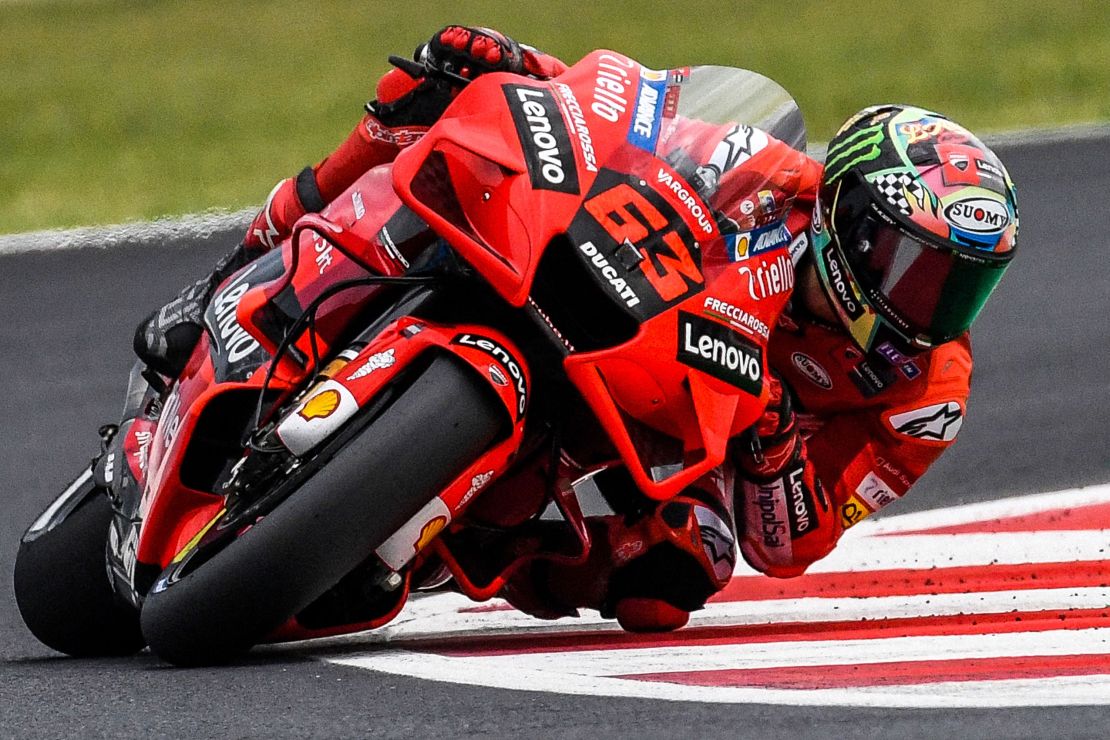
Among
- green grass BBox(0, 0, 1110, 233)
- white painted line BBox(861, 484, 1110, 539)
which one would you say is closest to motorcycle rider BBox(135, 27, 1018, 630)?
white painted line BBox(861, 484, 1110, 539)

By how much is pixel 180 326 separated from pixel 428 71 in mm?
838

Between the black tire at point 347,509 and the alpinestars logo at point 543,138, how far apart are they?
1.31 feet

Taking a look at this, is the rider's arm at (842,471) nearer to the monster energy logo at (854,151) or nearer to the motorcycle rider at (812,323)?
the motorcycle rider at (812,323)

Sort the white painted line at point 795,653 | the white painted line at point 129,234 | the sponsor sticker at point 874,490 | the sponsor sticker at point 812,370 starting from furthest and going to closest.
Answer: the white painted line at point 129,234 < the sponsor sticker at point 874,490 < the sponsor sticker at point 812,370 < the white painted line at point 795,653

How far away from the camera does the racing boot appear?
13.6 ft

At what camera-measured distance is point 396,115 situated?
4.02 m

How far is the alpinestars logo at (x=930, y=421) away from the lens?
14.6ft

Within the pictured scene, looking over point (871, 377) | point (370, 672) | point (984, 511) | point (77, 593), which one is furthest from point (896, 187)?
point (984, 511)

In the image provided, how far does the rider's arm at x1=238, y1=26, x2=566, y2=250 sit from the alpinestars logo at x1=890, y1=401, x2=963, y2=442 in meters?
1.22

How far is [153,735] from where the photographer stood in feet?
9.23

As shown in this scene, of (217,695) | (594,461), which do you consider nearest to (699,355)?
(594,461)

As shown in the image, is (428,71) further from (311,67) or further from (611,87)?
(311,67)

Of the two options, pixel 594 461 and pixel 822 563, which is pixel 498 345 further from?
pixel 822 563

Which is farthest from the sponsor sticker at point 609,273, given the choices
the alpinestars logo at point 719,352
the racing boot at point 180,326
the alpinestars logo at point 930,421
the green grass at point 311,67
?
the green grass at point 311,67
